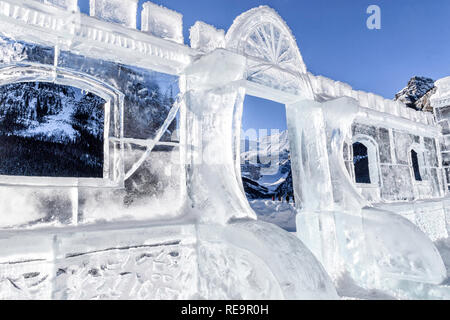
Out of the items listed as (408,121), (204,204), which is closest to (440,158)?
(408,121)

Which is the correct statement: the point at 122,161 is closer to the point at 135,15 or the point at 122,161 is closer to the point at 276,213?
the point at 135,15

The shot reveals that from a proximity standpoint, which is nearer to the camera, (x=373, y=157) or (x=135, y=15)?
(x=135, y=15)

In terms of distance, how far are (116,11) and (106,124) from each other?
3.66 feet

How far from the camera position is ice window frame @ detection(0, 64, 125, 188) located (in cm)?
237

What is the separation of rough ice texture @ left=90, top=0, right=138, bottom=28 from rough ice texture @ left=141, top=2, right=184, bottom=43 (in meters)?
0.13

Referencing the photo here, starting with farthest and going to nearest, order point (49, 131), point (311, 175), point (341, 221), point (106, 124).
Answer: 1. point (49, 131)
2. point (311, 175)
3. point (341, 221)
4. point (106, 124)

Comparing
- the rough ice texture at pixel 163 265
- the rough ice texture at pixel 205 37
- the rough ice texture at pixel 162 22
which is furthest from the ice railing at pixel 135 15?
the rough ice texture at pixel 163 265

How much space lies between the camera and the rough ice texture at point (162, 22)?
10.1 feet

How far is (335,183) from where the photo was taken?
4.11 meters

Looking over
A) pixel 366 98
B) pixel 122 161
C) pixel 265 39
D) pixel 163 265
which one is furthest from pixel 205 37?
pixel 366 98

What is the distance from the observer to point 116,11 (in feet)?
9.53

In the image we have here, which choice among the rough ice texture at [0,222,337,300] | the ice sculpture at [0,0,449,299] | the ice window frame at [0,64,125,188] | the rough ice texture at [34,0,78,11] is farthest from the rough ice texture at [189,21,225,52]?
the rough ice texture at [0,222,337,300]

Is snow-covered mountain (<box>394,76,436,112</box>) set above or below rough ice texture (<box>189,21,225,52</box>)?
above

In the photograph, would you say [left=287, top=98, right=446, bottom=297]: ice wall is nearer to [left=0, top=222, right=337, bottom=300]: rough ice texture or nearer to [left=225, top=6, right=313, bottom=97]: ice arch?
[left=225, top=6, right=313, bottom=97]: ice arch
